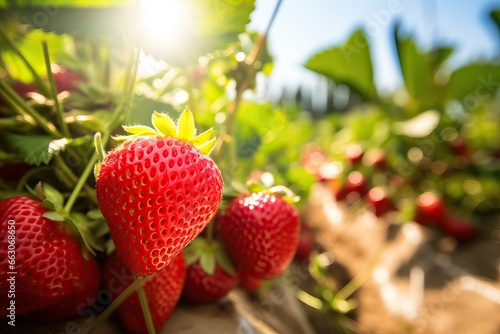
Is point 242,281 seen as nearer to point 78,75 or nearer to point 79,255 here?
point 79,255

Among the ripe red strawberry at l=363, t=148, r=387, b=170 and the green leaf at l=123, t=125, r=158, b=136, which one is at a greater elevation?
the green leaf at l=123, t=125, r=158, b=136

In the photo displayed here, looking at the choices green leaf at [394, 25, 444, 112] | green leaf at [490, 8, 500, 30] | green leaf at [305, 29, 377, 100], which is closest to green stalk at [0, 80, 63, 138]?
green leaf at [305, 29, 377, 100]

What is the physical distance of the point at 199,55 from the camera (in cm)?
45

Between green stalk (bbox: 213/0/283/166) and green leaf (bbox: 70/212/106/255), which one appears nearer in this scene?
green leaf (bbox: 70/212/106/255)

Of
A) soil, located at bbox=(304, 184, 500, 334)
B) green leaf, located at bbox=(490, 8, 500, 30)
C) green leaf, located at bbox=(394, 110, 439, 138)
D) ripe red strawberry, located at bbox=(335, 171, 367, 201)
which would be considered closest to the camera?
soil, located at bbox=(304, 184, 500, 334)

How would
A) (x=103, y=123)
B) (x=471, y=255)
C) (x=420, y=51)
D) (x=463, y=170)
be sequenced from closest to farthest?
(x=103, y=123)
(x=471, y=255)
(x=463, y=170)
(x=420, y=51)

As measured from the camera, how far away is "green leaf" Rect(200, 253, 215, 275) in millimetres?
448

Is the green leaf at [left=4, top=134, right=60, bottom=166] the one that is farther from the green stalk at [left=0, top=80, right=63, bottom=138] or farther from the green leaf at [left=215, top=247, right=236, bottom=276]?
the green leaf at [left=215, top=247, right=236, bottom=276]

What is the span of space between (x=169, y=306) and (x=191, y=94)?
0.26 meters

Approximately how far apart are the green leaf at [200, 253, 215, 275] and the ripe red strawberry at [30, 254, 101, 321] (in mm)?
111

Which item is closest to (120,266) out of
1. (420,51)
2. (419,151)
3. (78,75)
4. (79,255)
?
(79,255)

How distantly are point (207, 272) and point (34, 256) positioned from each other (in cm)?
18

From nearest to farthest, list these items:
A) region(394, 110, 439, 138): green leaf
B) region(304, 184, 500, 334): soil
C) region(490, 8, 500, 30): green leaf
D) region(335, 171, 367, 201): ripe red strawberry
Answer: region(304, 184, 500, 334): soil < region(394, 110, 439, 138): green leaf < region(335, 171, 367, 201): ripe red strawberry < region(490, 8, 500, 30): green leaf

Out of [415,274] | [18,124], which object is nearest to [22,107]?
[18,124]
